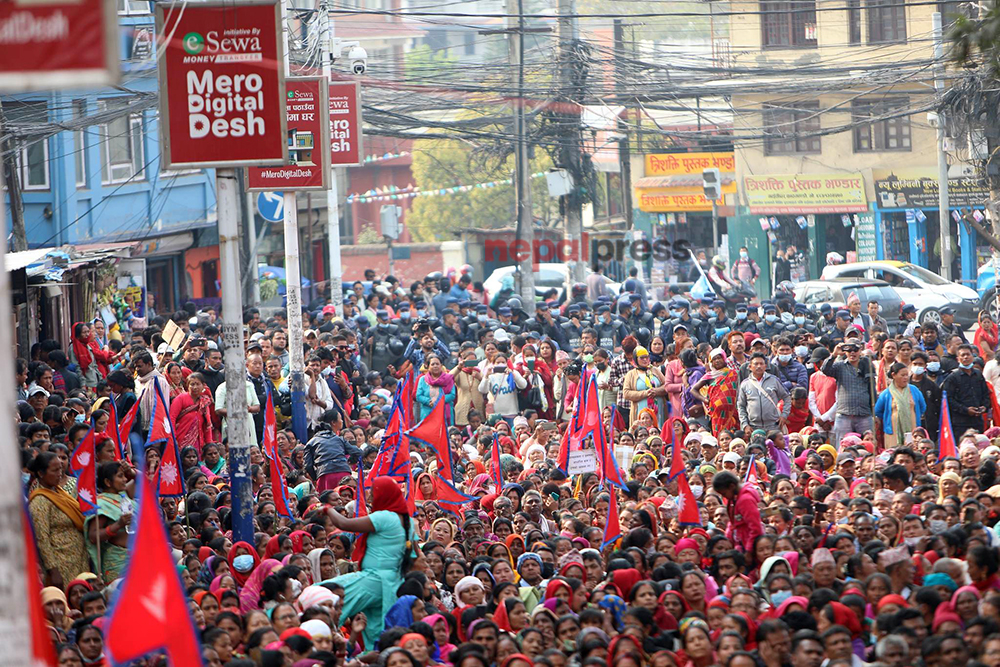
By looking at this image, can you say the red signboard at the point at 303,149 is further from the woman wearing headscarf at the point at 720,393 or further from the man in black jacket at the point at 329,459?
the woman wearing headscarf at the point at 720,393

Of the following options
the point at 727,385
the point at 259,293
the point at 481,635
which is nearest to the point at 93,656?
the point at 481,635

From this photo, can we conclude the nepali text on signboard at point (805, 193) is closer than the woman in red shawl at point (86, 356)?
No

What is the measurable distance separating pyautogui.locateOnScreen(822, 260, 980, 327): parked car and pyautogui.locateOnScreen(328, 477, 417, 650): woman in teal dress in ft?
55.0

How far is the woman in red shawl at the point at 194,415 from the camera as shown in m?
12.4

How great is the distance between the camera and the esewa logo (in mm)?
9438

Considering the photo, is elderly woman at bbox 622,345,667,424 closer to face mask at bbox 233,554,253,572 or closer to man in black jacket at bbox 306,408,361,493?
man in black jacket at bbox 306,408,361,493

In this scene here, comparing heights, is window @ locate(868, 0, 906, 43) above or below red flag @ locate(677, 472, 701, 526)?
above

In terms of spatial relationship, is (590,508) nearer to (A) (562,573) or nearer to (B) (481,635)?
(A) (562,573)

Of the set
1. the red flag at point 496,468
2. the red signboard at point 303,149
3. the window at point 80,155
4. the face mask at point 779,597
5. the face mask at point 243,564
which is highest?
the window at point 80,155

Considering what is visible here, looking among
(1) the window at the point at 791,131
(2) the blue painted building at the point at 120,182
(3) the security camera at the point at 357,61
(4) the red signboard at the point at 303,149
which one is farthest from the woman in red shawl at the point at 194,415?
(1) the window at the point at 791,131

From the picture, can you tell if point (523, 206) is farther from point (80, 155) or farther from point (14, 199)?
point (14, 199)

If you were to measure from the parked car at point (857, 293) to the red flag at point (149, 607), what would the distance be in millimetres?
20555

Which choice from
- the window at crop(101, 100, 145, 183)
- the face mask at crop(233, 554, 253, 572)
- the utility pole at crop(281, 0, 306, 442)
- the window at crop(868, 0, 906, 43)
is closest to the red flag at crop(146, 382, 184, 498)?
the face mask at crop(233, 554, 253, 572)

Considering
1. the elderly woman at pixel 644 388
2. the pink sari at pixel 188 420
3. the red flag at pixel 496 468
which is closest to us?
the red flag at pixel 496 468
